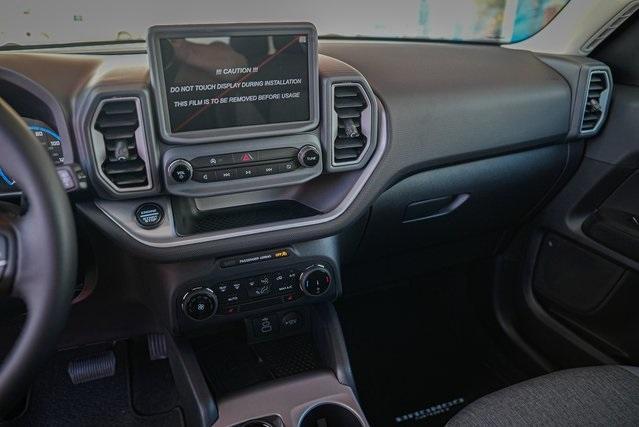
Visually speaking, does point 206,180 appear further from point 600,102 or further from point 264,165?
point 600,102

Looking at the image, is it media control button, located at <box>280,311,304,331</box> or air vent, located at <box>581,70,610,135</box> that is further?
air vent, located at <box>581,70,610,135</box>

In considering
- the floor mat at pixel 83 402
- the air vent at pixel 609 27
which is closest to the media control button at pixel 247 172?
the floor mat at pixel 83 402

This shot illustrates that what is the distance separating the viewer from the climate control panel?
1225 millimetres

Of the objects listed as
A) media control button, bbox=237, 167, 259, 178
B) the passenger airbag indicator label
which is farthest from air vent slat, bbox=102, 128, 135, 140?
the passenger airbag indicator label

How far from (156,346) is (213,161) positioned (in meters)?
0.72

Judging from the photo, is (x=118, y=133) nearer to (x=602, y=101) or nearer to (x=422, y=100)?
(x=422, y=100)

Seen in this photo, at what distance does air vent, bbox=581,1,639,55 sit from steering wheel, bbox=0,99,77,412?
142 cm

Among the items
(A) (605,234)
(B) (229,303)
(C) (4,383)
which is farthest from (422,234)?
(C) (4,383)

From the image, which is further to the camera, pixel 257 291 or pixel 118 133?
pixel 257 291

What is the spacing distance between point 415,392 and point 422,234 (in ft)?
1.77

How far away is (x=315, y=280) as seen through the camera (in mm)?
1313

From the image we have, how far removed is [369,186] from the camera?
1.29 m

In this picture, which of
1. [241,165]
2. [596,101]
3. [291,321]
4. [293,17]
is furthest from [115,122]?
[596,101]

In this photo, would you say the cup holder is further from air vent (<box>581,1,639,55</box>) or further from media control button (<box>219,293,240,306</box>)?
air vent (<box>581,1,639,55</box>)
